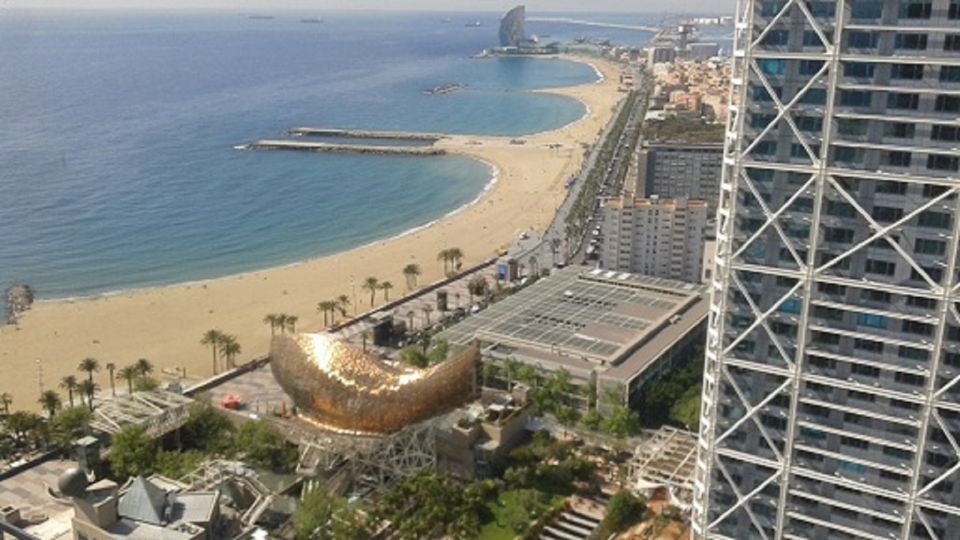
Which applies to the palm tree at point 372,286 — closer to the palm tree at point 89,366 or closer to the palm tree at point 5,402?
the palm tree at point 89,366

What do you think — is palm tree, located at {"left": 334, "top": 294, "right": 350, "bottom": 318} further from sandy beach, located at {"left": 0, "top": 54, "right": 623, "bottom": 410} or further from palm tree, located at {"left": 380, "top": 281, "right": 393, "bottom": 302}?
palm tree, located at {"left": 380, "top": 281, "right": 393, "bottom": 302}

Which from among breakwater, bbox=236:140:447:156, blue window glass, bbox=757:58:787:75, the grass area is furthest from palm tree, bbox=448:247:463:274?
breakwater, bbox=236:140:447:156

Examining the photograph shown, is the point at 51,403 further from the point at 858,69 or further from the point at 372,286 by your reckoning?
the point at 858,69

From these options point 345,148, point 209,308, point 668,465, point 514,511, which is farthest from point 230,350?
point 345,148

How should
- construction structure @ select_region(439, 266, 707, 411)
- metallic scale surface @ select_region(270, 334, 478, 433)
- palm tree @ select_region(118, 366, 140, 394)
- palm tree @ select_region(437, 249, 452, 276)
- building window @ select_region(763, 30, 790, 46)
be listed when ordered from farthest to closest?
palm tree @ select_region(437, 249, 452, 276), palm tree @ select_region(118, 366, 140, 394), construction structure @ select_region(439, 266, 707, 411), metallic scale surface @ select_region(270, 334, 478, 433), building window @ select_region(763, 30, 790, 46)

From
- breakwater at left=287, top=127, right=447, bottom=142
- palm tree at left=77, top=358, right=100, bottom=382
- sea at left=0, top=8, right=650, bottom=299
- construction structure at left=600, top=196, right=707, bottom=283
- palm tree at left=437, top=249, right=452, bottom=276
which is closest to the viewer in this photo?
palm tree at left=77, top=358, right=100, bottom=382
